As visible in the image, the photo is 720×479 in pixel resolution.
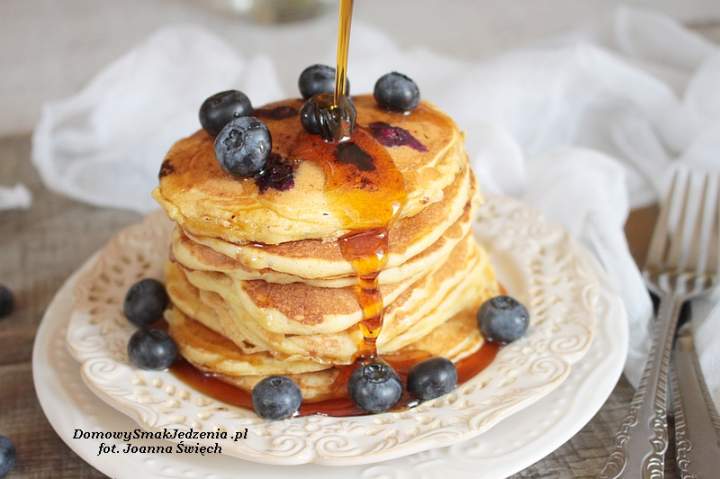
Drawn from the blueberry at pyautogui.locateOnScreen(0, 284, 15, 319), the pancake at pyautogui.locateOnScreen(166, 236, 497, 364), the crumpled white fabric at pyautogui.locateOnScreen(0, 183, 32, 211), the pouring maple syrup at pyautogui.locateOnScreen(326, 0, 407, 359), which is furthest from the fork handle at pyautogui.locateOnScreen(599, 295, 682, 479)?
the crumpled white fabric at pyautogui.locateOnScreen(0, 183, 32, 211)

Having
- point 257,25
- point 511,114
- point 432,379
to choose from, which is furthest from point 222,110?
point 257,25

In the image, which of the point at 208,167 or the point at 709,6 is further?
the point at 709,6

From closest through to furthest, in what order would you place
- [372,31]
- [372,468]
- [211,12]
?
[372,468] → [372,31] → [211,12]

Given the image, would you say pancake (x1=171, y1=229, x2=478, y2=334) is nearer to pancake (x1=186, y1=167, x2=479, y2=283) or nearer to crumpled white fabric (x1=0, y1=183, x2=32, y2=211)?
pancake (x1=186, y1=167, x2=479, y2=283)

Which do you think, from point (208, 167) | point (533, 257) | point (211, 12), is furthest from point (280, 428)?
point (211, 12)

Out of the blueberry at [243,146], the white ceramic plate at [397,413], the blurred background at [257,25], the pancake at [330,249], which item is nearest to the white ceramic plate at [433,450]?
the white ceramic plate at [397,413]

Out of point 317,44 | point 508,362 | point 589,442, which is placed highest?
point 317,44

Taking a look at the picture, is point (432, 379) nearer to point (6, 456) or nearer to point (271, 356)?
point (271, 356)

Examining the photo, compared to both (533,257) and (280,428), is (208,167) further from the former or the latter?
(533,257)
